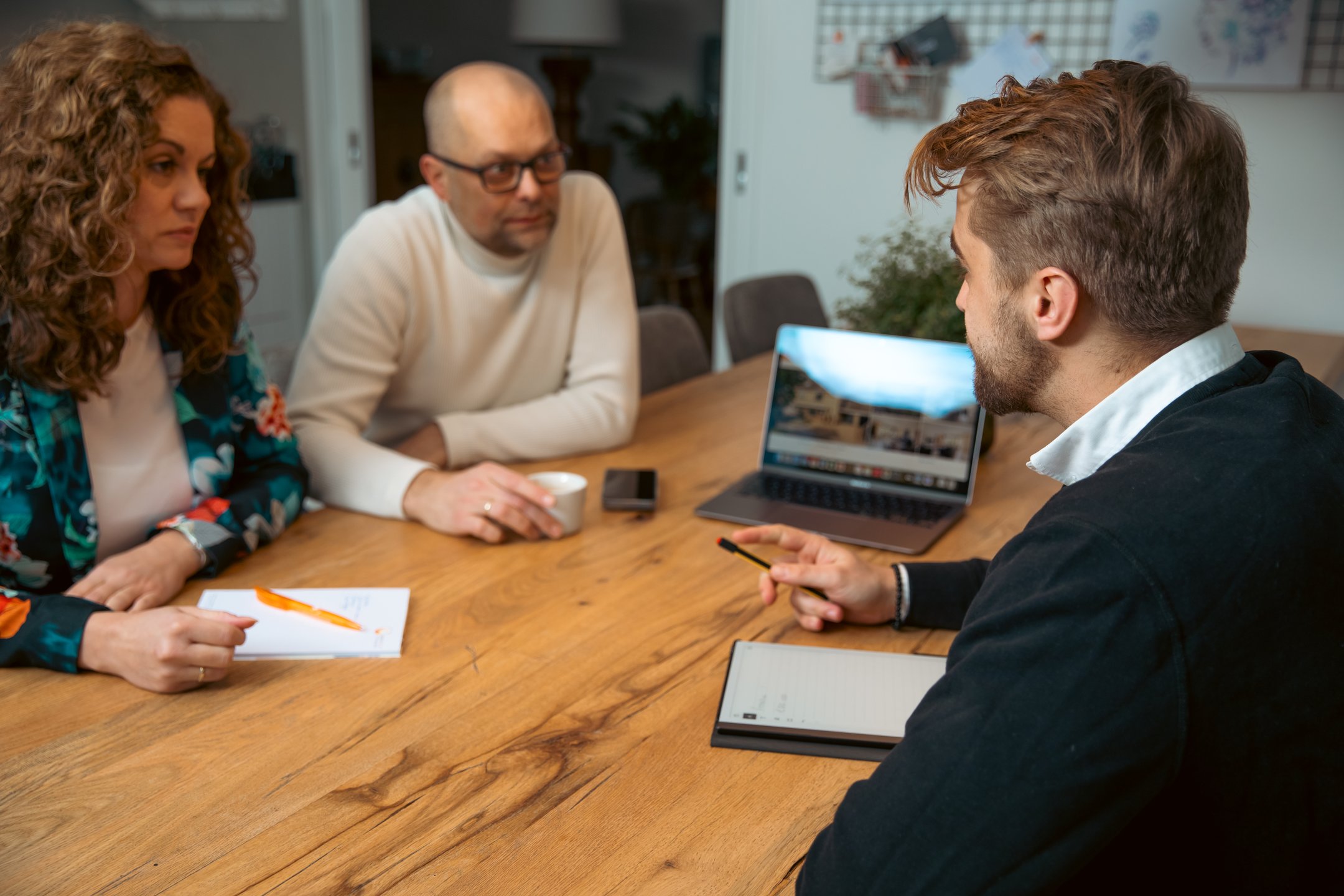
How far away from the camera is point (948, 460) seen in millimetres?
1648

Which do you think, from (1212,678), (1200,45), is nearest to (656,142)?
(1200,45)

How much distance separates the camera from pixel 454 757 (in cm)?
101

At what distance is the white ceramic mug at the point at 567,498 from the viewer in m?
1.50

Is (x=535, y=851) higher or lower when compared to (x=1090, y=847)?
lower

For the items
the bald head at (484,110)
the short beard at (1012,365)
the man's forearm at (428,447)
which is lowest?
the man's forearm at (428,447)

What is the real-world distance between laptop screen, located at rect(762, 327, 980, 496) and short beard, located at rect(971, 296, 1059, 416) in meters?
0.65

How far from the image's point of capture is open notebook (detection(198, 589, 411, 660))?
1194 millimetres

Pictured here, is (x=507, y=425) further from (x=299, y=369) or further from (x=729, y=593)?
(x=729, y=593)

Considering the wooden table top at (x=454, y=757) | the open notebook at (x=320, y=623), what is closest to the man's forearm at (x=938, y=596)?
the wooden table top at (x=454, y=757)

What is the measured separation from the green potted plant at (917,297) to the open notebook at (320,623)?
3.33ft

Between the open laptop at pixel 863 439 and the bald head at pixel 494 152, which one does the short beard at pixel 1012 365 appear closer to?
the open laptop at pixel 863 439

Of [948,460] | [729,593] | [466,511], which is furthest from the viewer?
[948,460]

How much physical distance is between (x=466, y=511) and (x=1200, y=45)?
252 centimetres

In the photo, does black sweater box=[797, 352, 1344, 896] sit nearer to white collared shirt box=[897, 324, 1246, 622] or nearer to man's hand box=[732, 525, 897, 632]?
white collared shirt box=[897, 324, 1246, 622]
